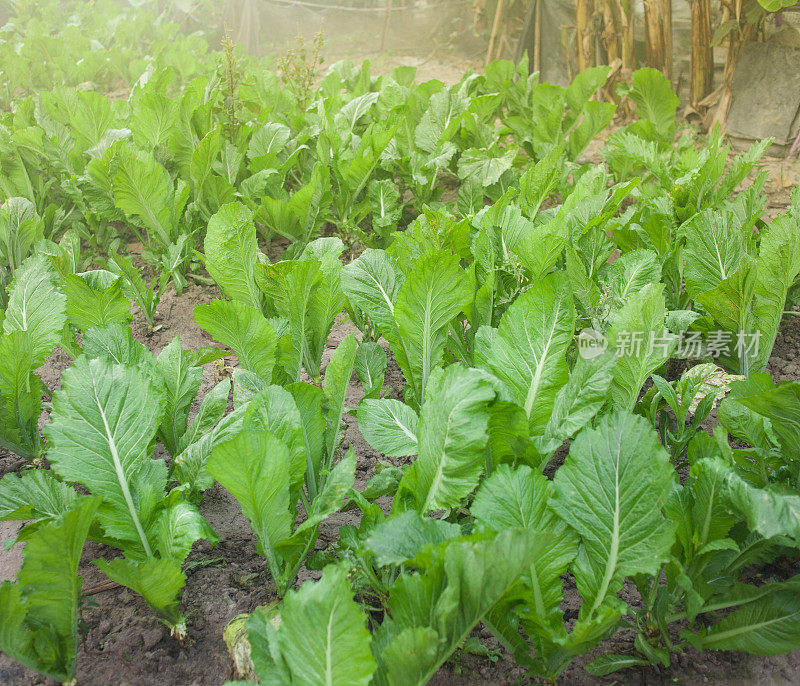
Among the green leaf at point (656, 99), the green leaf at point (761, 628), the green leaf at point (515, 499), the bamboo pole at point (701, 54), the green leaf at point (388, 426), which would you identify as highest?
the bamboo pole at point (701, 54)

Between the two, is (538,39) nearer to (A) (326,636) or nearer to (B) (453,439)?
(B) (453,439)

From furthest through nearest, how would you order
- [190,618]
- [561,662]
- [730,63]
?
[730,63] < [190,618] < [561,662]

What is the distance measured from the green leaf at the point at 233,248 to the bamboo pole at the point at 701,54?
11.0 feet

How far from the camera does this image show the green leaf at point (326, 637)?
1.05 meters

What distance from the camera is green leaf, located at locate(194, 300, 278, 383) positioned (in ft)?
5.75

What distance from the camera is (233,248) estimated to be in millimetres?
2064

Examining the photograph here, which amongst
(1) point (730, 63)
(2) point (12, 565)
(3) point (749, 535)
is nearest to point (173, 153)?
(2) point (12, 565)

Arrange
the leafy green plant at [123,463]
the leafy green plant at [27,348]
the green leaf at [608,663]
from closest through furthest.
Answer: the green leaf at [608,663] → the leafy green plant at [123,463] → the leafy green plant at [27,348]

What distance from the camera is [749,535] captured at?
134 centimetres

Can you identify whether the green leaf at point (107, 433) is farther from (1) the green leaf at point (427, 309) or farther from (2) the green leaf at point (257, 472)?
(1) the green leaf at point (427, 309)

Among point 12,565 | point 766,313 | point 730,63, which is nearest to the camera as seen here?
point 12,565

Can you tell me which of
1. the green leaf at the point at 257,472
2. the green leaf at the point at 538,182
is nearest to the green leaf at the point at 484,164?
the green leaf at the point at 538,182

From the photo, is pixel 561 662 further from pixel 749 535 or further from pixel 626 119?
pixel 626 119

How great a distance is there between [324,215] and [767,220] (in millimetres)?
2133
